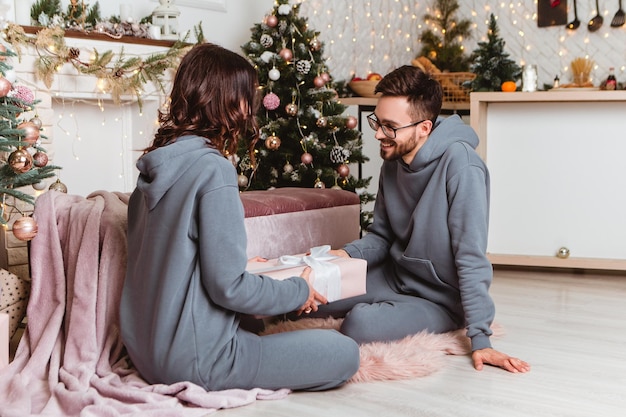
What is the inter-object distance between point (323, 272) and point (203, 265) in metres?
0.50

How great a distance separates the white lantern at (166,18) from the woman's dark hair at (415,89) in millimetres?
1674

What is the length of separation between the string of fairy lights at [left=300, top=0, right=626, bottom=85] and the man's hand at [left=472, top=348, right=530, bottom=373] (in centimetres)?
302

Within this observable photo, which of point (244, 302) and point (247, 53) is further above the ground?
point (247, 53)

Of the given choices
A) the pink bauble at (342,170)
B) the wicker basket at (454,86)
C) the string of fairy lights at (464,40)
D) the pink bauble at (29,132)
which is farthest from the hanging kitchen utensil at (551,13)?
the pink bauble at (29,132)

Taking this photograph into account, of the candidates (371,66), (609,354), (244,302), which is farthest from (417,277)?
(371,66)

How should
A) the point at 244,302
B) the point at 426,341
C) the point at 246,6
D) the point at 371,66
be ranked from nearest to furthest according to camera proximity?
1. the point at 244,302
2. the point at 426,341
3. the point at 246,6
4. the point at 371,66

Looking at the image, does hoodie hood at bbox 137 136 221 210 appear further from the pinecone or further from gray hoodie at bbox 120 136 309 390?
the pinecone

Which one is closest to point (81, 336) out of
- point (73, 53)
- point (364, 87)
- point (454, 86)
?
point (73, 53)

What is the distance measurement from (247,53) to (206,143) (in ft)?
7.23

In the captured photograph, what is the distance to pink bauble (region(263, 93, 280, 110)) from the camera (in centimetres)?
402

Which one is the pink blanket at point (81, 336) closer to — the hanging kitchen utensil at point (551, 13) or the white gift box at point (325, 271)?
the white gift box at point (325, 271)

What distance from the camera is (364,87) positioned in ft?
15.7

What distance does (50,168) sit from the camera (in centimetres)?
293

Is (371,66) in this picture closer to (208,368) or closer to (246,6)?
(246,6)
